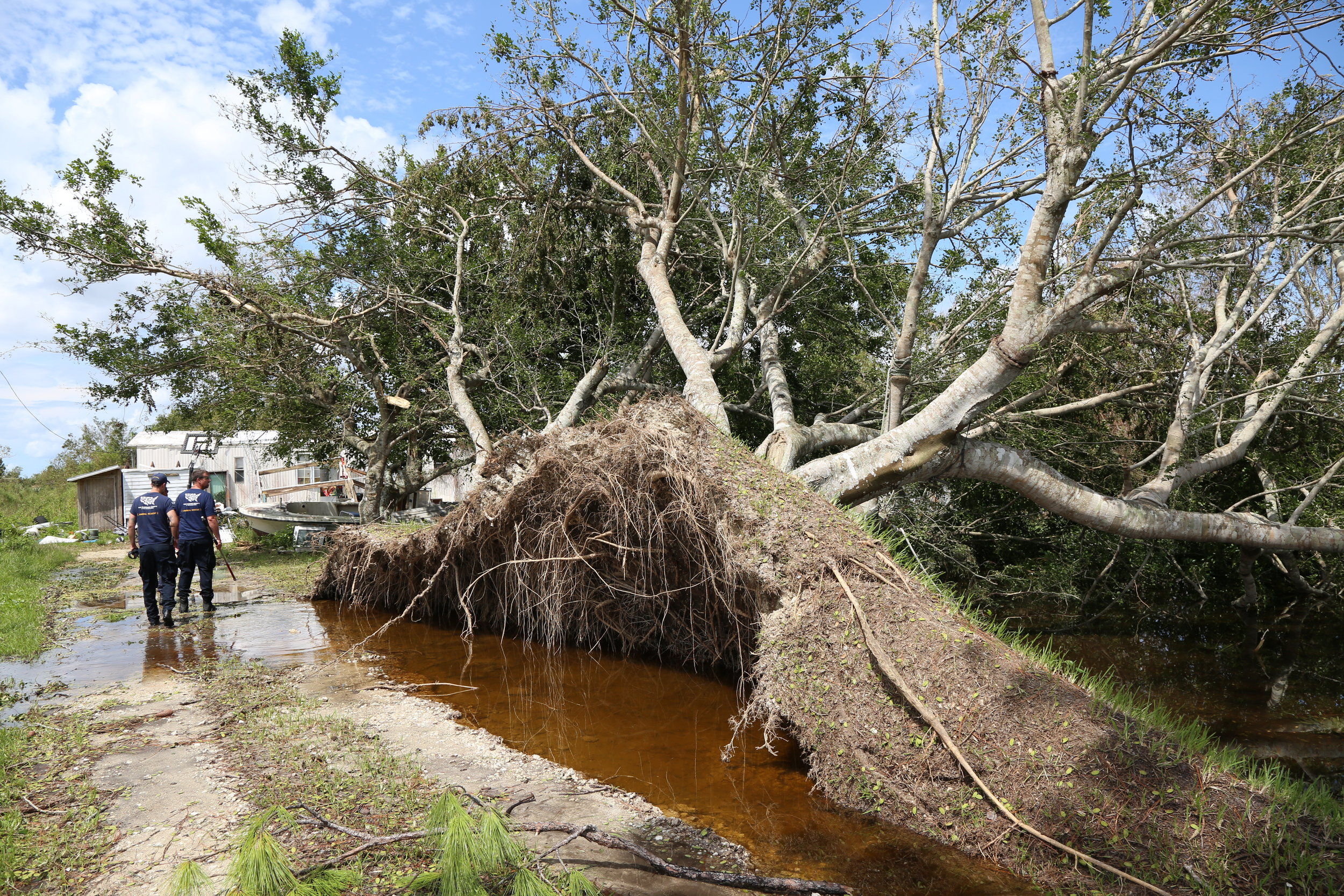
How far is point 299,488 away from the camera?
89.3 ft

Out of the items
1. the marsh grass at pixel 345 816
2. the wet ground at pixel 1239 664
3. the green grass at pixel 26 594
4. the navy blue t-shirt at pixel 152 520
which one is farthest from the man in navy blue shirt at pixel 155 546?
the wet ground at pixel 1239 664

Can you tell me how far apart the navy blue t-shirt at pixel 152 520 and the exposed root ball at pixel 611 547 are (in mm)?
2846

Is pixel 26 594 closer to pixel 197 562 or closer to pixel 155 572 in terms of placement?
pixel 197 562

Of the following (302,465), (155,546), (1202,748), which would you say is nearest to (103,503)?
(302,465)

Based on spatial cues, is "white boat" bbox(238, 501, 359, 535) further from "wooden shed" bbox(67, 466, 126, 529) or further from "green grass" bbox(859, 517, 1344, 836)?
"green grass" bbox(859, 517, 1344, 836)

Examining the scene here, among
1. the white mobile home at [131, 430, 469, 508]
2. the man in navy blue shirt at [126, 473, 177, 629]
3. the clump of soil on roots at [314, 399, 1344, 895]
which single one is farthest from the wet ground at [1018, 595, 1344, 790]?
the white mobile home at [131, 430, 469, 508]

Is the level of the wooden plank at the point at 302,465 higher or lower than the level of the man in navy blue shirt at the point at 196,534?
higher

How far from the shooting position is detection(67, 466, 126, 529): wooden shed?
2627 cm

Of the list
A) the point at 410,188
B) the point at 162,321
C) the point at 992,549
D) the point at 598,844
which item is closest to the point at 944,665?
the point at 598,844

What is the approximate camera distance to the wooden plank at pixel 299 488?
26.8m

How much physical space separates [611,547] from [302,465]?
17068mm

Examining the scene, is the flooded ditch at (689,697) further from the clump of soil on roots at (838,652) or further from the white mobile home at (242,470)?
the white mobile home at (242,470)

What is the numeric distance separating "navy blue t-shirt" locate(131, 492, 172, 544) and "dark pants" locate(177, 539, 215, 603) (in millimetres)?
349

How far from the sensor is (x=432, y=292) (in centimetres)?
1517
